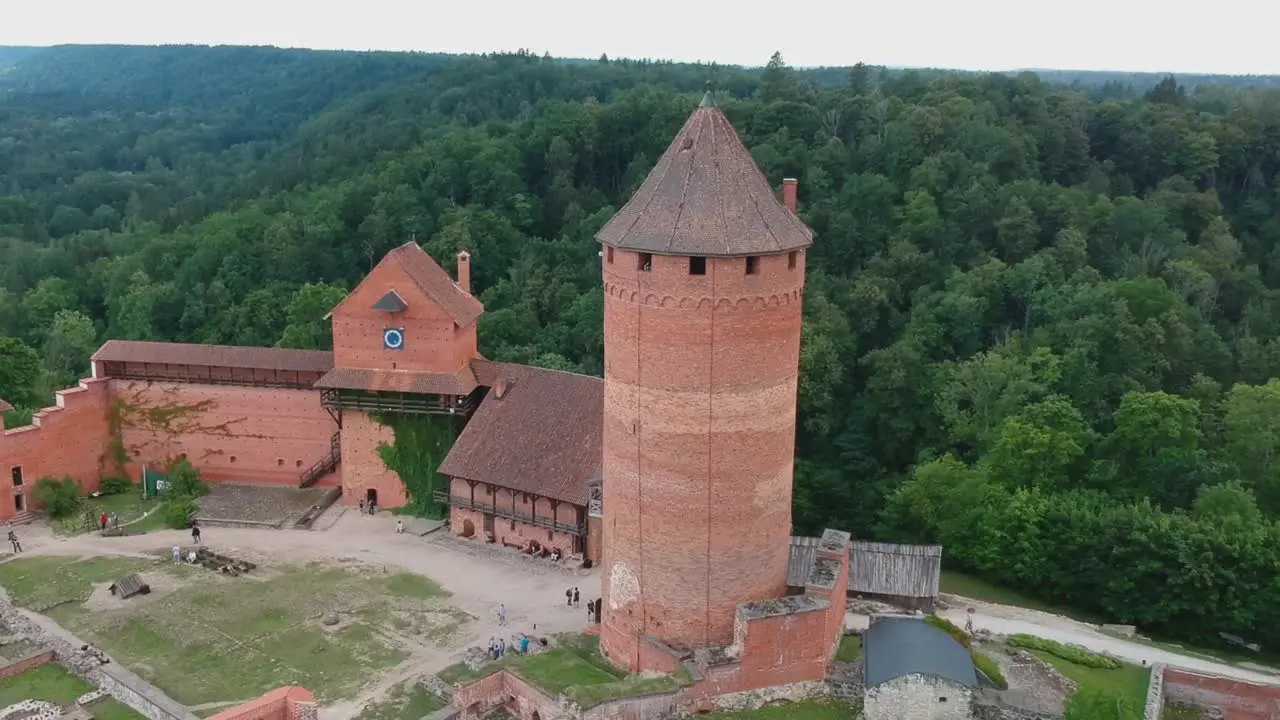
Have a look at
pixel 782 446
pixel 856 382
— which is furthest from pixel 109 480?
pixel 856 382

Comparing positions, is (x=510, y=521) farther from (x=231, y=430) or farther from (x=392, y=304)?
(x=231, y=430)

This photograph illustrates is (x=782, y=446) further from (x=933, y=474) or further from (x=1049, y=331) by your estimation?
(x=1049, y=331)

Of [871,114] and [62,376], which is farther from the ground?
[871,114]

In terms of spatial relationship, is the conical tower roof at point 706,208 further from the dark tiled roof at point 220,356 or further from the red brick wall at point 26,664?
the dark tiled roof at point 220,356

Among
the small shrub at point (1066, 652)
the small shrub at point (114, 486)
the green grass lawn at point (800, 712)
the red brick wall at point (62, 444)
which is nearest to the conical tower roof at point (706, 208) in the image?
the green grass lawn at point (800, 712)

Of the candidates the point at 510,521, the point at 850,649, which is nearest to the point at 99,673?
the point at 510,521
